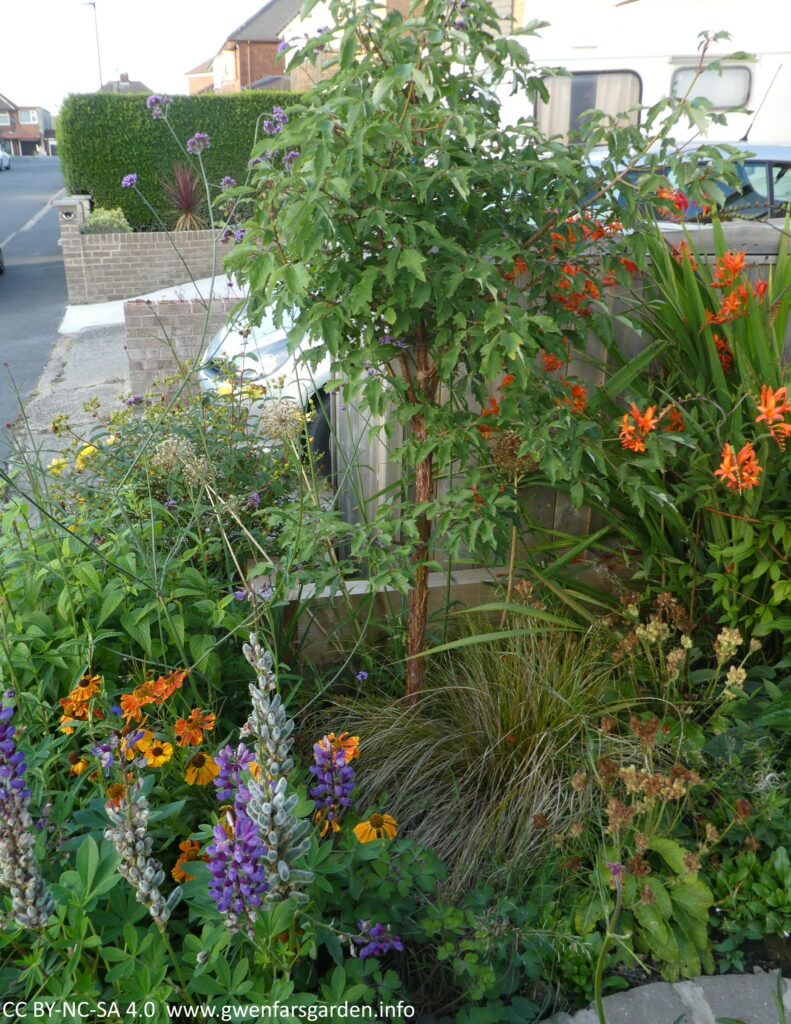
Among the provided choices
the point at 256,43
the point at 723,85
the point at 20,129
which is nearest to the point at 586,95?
the point at 723,85

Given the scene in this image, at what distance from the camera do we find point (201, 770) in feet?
6.57

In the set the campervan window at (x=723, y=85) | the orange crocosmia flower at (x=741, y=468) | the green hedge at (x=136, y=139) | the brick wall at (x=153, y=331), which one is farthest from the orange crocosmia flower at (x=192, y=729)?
the green hedge at (x=136, y=139)

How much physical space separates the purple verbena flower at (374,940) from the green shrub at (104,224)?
1298cm

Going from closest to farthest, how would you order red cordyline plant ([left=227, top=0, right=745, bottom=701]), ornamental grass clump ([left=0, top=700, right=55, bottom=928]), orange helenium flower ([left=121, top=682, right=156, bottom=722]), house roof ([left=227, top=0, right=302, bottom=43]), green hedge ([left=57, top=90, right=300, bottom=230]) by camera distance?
ornamental grass clump ([left=0, top=700, right=55, bottom=928]) < red cordyline plant ([left=227, top=0, right=745, bottom=701]) < orange helenium flower ([left=121, top=682, right=156, bottom=722]) < green hedge ([left=57, top=90, right=300, bottom=230]) < house roof ([left=227, top=0, right=302, bottom=43])

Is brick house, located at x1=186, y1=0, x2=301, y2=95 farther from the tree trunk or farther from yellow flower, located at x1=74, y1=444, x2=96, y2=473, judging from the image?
the tree trunk

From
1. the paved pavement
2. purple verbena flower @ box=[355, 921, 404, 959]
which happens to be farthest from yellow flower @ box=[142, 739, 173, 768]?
the paved pavement

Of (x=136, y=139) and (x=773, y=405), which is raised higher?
(x=136, y=139)

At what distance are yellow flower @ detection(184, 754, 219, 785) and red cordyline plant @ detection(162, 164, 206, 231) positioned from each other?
13220 mm

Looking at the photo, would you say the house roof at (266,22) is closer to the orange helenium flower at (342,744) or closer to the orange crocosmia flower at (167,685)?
the orange crocosmia flower at (167,685)

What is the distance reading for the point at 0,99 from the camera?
99.2 metres

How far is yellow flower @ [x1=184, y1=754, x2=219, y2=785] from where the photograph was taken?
2.00 metres

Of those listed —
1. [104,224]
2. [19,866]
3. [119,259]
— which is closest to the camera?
[19,866]

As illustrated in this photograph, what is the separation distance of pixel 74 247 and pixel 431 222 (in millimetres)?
11904

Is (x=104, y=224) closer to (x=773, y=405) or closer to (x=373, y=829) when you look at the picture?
(x=773, y=405)
